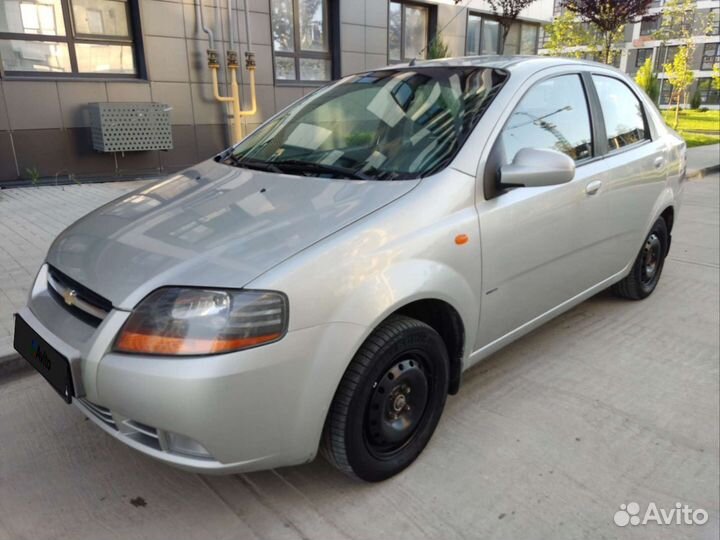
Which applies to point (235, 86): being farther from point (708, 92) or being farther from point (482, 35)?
point (708, 92)

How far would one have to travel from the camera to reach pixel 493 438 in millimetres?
2633

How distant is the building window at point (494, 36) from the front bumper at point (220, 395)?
1322 cm

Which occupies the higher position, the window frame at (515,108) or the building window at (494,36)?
the building window at (494,36)

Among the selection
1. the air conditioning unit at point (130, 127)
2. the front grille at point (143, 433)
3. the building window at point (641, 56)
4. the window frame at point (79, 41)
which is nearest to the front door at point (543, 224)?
the front grille at point (143, 433)

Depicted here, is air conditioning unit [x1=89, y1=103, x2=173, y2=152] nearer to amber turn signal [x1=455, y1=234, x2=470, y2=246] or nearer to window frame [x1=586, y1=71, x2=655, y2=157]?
window frame [x1=586, y1=71, x2=655, y2=157]

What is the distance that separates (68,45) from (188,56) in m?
1.68

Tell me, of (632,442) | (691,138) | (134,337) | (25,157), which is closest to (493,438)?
(632,442)

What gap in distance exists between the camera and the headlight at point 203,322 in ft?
5.91

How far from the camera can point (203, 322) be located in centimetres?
182

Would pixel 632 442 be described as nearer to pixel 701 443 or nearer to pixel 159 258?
pixel 701 443

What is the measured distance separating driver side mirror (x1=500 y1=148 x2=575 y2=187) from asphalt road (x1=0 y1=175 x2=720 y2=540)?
3.81ft

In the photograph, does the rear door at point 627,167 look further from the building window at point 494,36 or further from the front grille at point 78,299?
the building window at point 494,36

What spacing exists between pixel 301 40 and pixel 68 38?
399cm

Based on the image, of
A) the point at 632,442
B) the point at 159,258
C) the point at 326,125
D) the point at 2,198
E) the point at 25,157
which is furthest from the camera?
the point at 25,157
